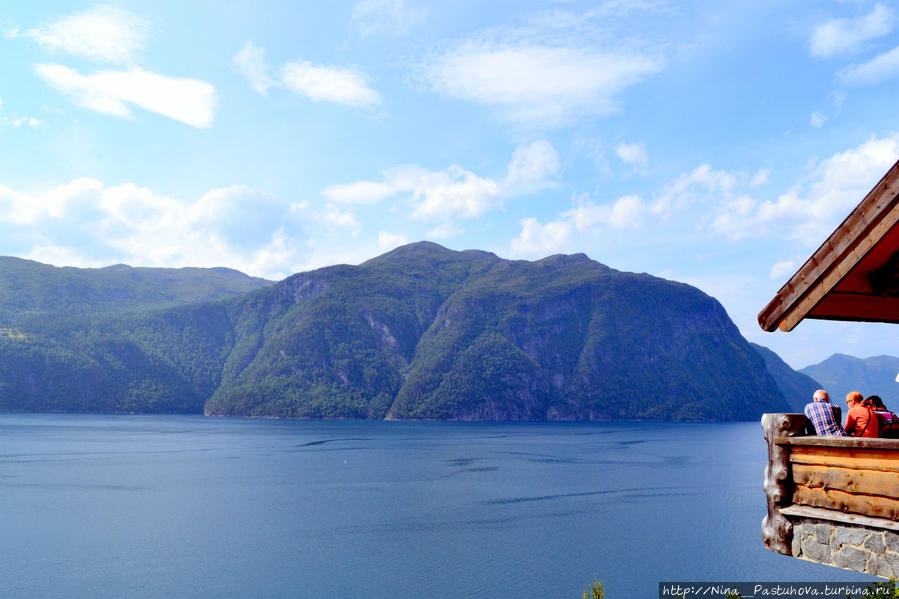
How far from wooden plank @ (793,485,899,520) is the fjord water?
45807mm

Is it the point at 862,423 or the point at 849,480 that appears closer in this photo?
the point at 849,480

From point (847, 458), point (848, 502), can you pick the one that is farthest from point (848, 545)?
point (847, 458)

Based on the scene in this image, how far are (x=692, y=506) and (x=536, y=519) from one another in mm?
22262

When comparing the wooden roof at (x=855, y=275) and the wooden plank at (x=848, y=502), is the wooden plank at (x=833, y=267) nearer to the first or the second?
the wooden roof at (x=855, y=275)

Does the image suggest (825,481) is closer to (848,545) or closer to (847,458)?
(847,458)

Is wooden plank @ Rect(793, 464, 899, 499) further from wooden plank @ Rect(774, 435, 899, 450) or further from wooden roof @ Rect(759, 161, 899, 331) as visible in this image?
wooden roof @ Rect(759, 161, 899, 331)

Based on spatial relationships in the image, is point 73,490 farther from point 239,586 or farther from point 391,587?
point 391,587

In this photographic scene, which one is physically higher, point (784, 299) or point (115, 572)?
point (784, 299)

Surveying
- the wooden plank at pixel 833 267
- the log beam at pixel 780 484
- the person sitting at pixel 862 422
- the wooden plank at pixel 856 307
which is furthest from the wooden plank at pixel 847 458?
the wooden plank at pixel 856 307

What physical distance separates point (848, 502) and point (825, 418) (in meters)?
1.56

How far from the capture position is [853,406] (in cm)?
846

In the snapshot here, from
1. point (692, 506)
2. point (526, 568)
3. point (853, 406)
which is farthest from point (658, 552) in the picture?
point (853, 406)

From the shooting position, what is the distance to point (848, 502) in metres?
7.05

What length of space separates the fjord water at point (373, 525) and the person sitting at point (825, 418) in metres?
45.2
